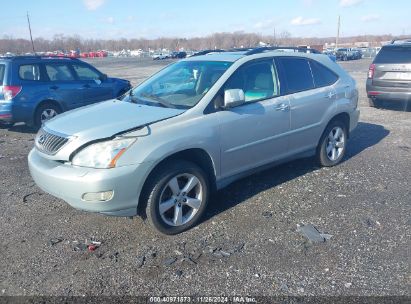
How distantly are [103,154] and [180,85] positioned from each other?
1.54 metres

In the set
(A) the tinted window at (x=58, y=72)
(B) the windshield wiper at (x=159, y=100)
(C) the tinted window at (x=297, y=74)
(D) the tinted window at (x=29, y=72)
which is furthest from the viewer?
(A) the tinted window at (x=58, y=72)

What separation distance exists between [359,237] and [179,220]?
5.96 ft

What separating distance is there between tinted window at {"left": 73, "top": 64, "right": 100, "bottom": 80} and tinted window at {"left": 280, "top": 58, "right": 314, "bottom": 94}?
6129mm

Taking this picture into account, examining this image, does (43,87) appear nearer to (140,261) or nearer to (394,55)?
(140,261)

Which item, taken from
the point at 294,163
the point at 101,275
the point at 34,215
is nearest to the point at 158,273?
the point at 101,275

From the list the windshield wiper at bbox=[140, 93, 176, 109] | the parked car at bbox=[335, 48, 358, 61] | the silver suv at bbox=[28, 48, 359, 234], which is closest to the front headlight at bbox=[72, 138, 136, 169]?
the silver suv at bbox=[28, 48, 359, 234]

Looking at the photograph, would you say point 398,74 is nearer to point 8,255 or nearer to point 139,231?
point 139,231

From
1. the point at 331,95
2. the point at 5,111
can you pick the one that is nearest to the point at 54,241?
the point at 331,95

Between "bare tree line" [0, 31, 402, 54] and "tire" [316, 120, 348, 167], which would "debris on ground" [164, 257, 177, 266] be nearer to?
"tire" [316, 120, 348, 167]

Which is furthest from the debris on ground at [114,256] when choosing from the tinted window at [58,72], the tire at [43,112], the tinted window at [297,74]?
the tinted window at [58,72]

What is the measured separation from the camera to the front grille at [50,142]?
348 centimetres

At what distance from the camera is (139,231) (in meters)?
3.79

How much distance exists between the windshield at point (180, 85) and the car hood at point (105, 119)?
220 mm

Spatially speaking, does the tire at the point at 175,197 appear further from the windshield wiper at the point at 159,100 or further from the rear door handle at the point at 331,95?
the rear door handle at the point at 331,95
